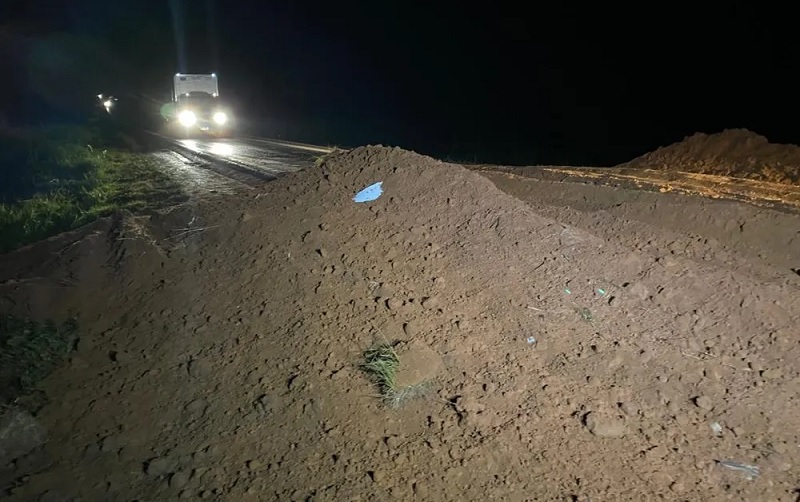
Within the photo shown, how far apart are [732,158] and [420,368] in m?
11.5

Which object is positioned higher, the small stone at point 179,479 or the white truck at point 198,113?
the white truck at point 198,113

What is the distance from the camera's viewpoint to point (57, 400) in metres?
4.16

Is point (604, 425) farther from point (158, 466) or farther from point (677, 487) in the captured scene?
point (158, 466)

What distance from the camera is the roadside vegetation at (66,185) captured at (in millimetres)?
9458

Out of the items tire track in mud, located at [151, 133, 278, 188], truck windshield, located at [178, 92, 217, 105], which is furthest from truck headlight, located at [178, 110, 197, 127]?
tire track in mud, located at [151, 133, 278, 188]

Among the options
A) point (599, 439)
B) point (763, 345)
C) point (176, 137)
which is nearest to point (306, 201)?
point (599, 439)

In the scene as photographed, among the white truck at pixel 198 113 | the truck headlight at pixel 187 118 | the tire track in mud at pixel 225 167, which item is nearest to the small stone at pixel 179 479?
the tire track in mud at pixel 225 167

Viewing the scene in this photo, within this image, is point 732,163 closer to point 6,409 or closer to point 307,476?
point 307,476

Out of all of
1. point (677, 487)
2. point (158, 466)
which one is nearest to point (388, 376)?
point (158, 466)

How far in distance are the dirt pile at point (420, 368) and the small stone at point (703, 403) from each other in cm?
2

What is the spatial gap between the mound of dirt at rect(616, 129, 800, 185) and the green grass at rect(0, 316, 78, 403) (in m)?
11.4

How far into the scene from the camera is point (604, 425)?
3809 mm

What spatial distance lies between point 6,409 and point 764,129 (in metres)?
25.9

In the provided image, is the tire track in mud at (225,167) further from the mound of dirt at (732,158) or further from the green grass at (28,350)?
the mound of dirt at (732,158)
